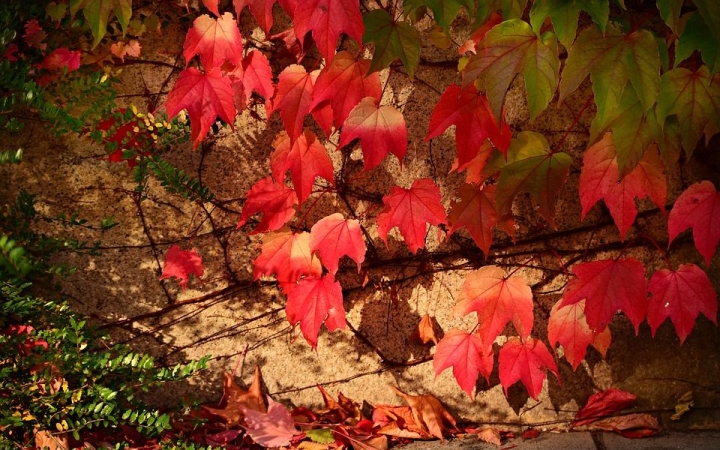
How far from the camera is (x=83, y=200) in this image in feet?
7.89

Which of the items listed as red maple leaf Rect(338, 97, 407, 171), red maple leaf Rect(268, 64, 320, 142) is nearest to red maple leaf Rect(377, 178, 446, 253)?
red maple leaf Rect(338, 97, 407, 171)

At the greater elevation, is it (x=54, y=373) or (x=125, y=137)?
(x=125, y=137)

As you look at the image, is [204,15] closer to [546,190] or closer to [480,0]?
[480,0]

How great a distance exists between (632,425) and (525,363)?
1.53 ft

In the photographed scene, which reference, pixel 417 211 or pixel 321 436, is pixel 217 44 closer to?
pixel 417 211

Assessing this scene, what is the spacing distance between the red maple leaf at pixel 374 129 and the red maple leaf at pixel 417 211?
197 mm

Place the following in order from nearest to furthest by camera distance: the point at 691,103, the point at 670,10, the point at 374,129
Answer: the point at 670,10 → the point at 691,103 → the point at 374,129

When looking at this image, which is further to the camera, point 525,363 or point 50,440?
point 525,363

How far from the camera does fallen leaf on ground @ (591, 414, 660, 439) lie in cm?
236

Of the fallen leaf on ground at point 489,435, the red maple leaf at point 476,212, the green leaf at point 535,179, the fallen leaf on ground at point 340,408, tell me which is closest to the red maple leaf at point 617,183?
the green leaf at point 535,179

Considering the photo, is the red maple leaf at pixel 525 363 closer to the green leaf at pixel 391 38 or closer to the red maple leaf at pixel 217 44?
the green leaf at pixel 391 38

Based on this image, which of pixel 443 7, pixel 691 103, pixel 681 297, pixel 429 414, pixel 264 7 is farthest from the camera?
pixel 429 414

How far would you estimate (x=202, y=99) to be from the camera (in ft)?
6.89

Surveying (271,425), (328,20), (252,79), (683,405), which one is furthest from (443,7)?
(683,405)
